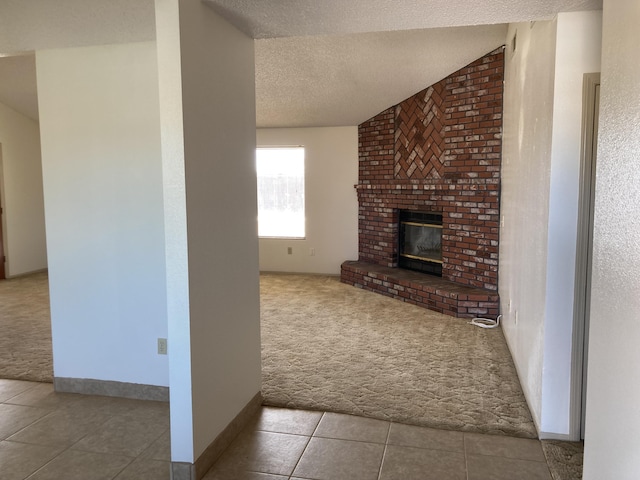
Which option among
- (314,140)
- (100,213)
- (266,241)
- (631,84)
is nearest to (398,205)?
(314,140)

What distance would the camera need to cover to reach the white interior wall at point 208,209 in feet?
7.04

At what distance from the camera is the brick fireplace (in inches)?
197

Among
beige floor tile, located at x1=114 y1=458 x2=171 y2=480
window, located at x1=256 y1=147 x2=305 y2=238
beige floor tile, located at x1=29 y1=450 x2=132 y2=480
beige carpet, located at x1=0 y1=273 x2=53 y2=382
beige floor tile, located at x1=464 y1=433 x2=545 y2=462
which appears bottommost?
beige floor tile, located at x1=114 y1=458 x2=171 y2=480

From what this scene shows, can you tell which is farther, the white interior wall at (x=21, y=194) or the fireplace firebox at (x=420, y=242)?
the white interior wall at (x=21, y=194)

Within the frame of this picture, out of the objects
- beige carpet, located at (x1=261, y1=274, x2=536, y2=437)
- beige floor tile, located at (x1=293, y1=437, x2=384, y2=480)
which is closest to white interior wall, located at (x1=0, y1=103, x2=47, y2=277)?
beige carpet, located at (x1=261, y1=274, x2=536, y2=437)

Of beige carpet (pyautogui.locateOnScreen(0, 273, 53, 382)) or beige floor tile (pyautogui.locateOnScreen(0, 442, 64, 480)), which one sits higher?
beige carpet (pyautogui.locateOnScreen(0, 273, 53, 382))

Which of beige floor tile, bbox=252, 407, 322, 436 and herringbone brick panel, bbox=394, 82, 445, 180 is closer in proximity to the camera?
beige floor tile, bbox=252, 407, 322, 436

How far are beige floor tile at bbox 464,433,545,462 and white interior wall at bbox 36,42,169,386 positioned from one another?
1.85m

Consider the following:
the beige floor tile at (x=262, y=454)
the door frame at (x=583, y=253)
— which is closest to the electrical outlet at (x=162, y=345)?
the beige floor tile at (x=262, y=454)

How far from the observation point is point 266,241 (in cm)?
762

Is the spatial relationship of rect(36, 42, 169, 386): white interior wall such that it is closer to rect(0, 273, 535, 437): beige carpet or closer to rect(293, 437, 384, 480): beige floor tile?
rect(0, 273, 535, 437): beige carpet

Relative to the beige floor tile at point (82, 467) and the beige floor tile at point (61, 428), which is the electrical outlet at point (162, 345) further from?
the beige floor tile at point (82, 467)

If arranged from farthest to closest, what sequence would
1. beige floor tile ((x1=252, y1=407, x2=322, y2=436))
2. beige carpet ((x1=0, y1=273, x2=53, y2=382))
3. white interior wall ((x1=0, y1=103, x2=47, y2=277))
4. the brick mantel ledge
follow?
white interior wall ((x1=0, y1=103, x2=47, y2=277)) → the brick mantel ledge → beige carpet ((x1=0, y1=273, x2=53, y2=382)) → beige floor tile ((x1=252, y1=407, x2=322, y2=436))

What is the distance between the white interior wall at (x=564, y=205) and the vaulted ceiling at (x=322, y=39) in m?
0.15
